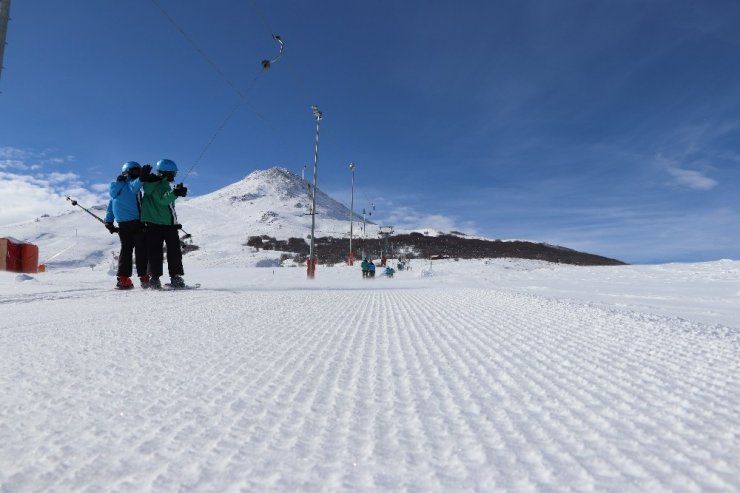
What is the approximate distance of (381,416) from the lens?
1052 mm

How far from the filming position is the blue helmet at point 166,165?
611 centimetres

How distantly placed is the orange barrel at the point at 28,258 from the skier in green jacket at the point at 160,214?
8.94 meters

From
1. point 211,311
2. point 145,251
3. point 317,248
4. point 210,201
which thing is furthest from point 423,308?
point 210,201

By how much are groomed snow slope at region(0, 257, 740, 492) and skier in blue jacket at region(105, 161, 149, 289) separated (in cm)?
413

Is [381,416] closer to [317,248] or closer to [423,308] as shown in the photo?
[423,308]

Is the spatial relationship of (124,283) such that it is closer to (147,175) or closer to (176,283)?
(176,283)

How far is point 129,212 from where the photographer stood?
602 centimetres

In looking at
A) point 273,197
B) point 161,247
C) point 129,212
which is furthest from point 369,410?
point 273,197

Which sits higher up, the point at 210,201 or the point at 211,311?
the point at 210,201

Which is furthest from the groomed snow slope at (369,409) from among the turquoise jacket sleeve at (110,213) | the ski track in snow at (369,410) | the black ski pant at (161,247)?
the turquoise jacket sleeve at (110,213)

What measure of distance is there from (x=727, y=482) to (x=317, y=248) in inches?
1911

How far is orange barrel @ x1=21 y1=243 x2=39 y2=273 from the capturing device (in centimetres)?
1230

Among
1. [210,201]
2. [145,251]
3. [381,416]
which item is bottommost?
[381,416]

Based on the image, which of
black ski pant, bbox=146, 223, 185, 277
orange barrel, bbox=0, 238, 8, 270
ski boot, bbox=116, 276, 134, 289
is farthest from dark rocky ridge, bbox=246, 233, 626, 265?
ski boot, bbox=116, 276, 134, 289
